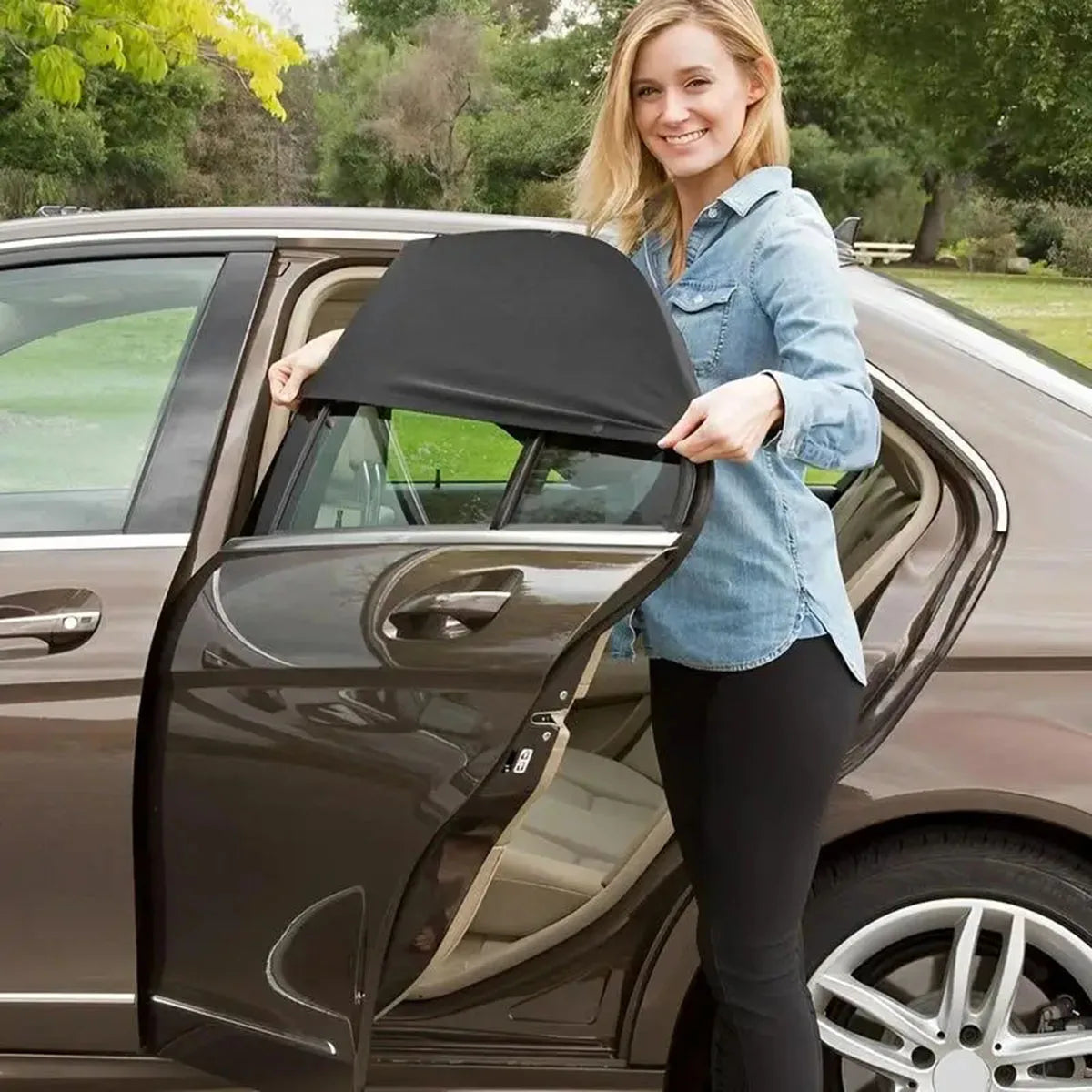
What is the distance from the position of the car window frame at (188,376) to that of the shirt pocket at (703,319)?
758 millimetres

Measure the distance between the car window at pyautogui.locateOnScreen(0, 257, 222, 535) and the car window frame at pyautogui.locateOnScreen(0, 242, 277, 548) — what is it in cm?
2

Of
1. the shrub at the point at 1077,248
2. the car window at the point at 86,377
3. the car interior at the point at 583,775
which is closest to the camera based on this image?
the car interior at the point at 583,775

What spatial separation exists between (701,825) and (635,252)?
2.48 ft

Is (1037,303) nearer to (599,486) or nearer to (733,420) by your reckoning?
(599,486)

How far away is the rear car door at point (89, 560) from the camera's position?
1.72 m

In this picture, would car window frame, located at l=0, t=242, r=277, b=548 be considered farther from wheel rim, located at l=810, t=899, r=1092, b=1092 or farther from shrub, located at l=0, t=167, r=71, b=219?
shrub, located at l=0, t=167, r=71, b=219

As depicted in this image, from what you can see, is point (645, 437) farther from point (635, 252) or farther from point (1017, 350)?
point (1017, 350)

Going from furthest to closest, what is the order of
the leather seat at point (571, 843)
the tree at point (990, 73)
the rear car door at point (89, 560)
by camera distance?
the tree at point (990, 73) < the leather seat at point (571, 843) < the rear car door at point (89, 560)

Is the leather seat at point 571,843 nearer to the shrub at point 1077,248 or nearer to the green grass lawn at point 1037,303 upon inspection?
the green grass lawn at point 1037,303

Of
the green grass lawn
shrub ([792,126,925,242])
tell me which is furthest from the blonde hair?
shrub ([792,126,925,242])

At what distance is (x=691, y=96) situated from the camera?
149 cm

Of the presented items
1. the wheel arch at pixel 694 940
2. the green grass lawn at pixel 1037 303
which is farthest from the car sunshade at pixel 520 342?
the green grass lawn at pixel 1037 303

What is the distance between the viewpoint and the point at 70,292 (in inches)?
79.4

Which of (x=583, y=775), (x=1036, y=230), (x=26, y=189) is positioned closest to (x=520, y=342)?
(x=583, y=775)
